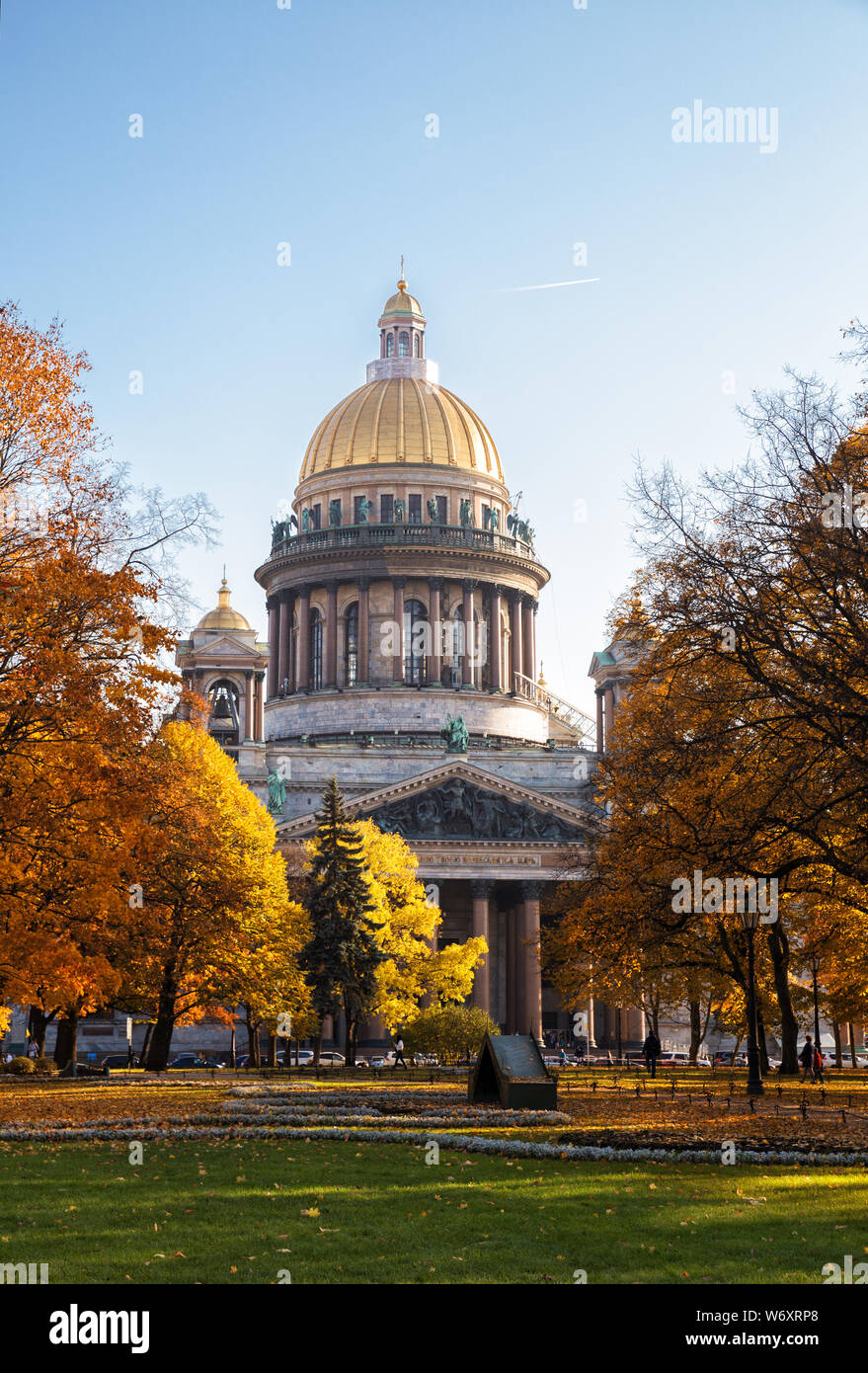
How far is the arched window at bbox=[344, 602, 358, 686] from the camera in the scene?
4264 inches

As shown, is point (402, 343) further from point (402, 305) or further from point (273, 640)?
point (273, 640)

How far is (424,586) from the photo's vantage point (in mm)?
109062

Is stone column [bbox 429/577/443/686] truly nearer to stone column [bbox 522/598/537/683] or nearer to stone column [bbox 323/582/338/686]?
stone column [bbox 323/582/338/686]

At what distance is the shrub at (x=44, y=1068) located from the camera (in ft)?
174

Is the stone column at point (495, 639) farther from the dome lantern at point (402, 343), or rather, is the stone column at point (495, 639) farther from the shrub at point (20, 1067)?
the shrub at point (20, 1067)

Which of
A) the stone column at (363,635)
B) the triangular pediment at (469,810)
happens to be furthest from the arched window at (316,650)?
the triangular pediment at (469,810)

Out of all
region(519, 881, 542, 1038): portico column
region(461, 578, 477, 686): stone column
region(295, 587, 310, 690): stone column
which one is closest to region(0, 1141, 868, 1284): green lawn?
region(519, 881, 542, 1038): portico column

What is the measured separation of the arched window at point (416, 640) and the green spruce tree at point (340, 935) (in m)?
45.8

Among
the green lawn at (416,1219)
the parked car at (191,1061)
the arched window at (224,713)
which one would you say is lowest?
the parked car at (191,1061)

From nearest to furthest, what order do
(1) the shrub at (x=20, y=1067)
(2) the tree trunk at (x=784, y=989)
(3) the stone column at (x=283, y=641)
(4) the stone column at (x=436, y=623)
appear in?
(2) the tree trunk at (x=784, y=989) → (1) the shrub at (x=20, y=1067) → (4) the stone column at (x=436, y=623) → (3) the stone column at (x=283, y=641)

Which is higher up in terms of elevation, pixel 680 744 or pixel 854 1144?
pixel 680 744
